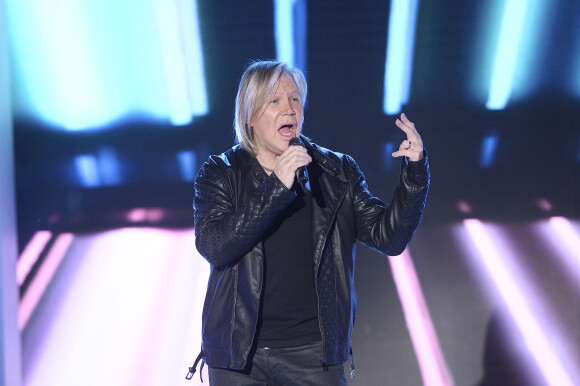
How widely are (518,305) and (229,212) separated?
4.79 feet

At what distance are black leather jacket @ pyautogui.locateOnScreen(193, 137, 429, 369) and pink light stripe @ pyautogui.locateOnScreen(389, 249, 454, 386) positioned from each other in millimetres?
907

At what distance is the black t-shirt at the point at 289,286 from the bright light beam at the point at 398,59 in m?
1.14

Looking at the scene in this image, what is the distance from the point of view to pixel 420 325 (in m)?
2.35

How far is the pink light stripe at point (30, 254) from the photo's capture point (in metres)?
2.52

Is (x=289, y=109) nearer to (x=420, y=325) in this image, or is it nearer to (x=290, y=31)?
(x=290, y=31)

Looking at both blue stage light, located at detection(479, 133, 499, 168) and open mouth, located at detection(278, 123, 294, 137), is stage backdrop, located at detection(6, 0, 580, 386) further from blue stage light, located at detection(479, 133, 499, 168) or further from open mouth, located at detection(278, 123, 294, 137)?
open mouth, located at detection(278, 123, 294, 137)

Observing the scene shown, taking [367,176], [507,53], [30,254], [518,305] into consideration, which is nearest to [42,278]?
[30,254]

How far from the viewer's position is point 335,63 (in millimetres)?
2430

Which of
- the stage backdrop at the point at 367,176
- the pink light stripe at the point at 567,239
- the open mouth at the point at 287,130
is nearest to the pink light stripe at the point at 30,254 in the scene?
the stage backdrop at the point at 367,176

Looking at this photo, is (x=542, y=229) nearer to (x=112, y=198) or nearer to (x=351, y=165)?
(x=351, y=165)

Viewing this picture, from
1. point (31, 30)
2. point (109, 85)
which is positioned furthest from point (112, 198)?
point (31, 30)

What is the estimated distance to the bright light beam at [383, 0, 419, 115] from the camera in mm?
2410

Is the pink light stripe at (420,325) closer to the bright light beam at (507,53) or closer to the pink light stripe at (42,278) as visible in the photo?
the bright light beam at (507,53)

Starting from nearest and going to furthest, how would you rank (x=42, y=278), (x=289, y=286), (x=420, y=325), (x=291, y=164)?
(x=291, y=164)
(x=289, y=286)
(x=420, y=325)
(x=42, y=278)
